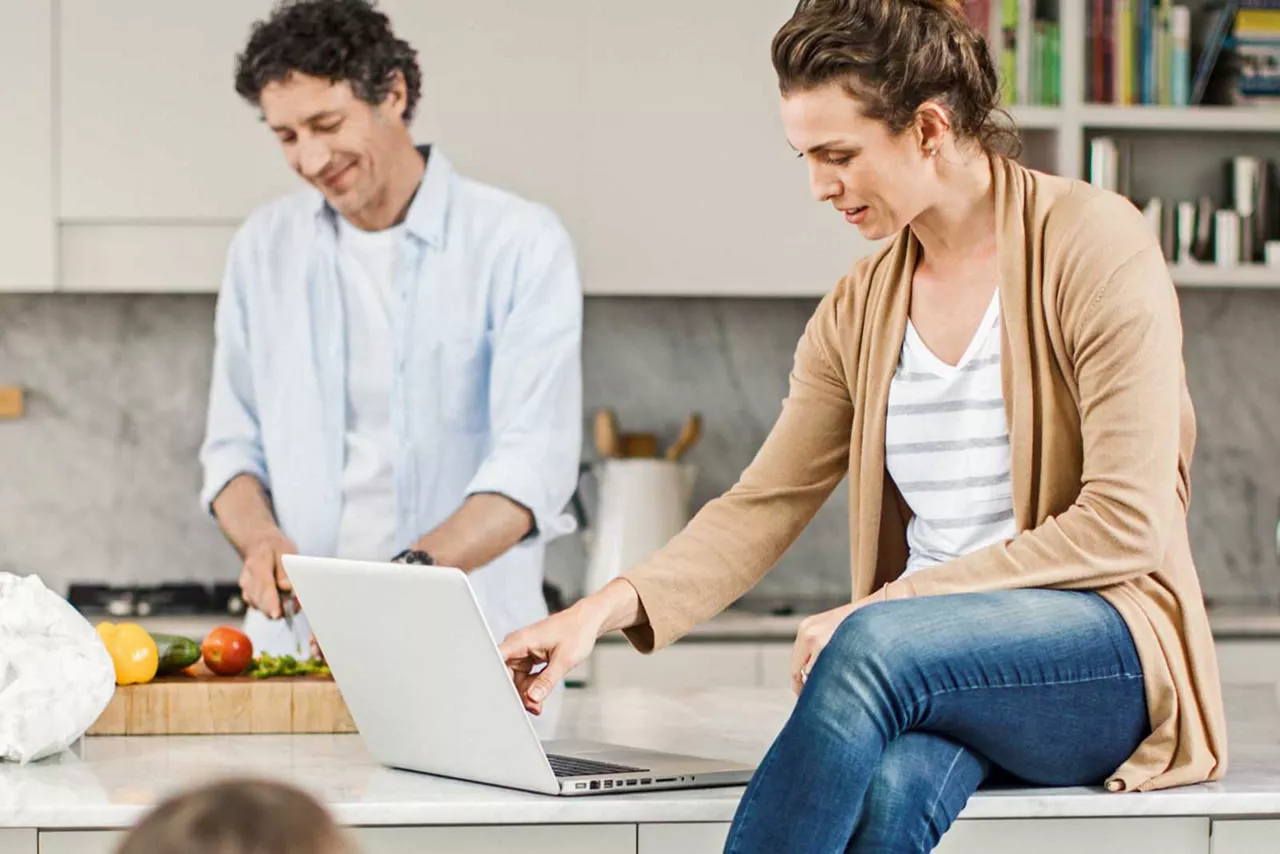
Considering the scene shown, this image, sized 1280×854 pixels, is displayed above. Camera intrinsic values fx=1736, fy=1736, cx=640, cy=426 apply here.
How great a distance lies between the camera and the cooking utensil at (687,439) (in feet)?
12.8

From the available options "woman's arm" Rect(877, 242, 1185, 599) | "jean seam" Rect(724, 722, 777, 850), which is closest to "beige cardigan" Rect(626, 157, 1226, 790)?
"woman's arm" Rect(877, 242, 1185, 599)

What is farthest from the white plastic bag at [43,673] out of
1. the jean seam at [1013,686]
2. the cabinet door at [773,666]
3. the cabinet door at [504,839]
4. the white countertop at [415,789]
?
the cabinet door at [773,666]

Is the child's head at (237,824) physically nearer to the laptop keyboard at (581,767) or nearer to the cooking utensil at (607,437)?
the laptop keyboard at (581,767)

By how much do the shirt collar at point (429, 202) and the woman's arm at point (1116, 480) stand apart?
2178 millimetres

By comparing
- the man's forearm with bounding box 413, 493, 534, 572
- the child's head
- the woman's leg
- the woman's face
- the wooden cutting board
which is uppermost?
the woman's face

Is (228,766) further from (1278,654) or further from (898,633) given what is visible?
(1278,654)

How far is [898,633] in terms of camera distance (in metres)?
1.48

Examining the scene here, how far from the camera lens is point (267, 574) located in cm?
334

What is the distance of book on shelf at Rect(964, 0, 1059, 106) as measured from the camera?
376 cm

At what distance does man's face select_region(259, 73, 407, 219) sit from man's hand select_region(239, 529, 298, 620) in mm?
694

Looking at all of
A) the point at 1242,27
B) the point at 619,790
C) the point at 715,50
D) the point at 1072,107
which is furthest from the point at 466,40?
the point at 619,790

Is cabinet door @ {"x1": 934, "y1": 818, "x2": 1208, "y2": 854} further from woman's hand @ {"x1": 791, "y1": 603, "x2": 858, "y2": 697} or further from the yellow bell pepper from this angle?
the yellow bell pepper

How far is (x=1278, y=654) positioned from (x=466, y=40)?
2.11 meters

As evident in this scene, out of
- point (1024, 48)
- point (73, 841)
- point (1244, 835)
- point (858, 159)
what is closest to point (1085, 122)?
point (1024, 48)
